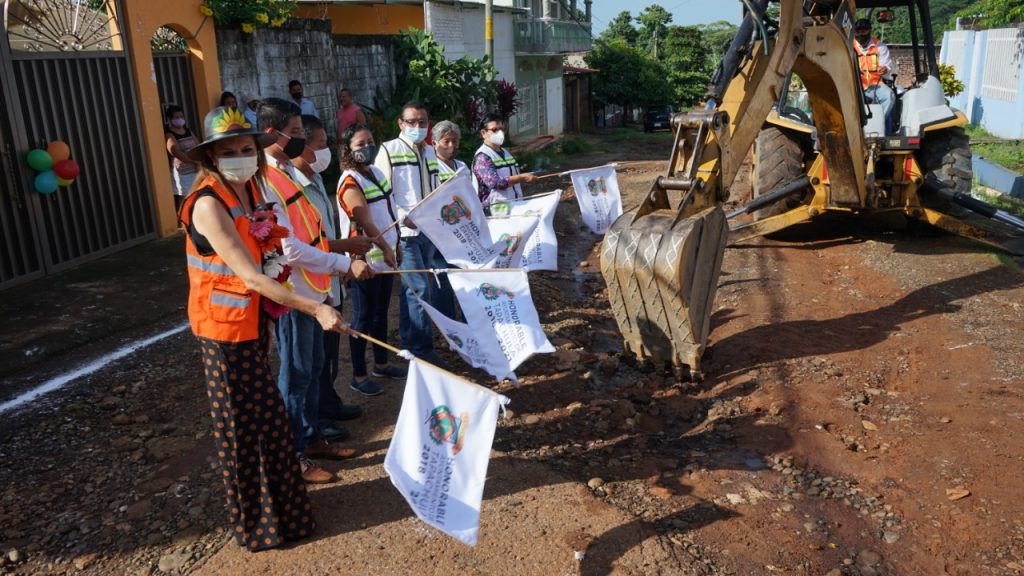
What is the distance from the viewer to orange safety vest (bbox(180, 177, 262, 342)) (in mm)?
3395

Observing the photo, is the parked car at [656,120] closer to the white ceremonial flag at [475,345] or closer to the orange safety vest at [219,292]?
the white ceremonial flag at [475,345]

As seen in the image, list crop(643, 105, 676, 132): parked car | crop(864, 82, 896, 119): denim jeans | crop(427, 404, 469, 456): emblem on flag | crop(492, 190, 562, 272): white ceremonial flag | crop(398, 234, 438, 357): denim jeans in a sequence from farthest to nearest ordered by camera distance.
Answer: crop(643, 105, 676, 132): parked car, crop(864, 82, 896, 119): denim jeans, crop(492, 190, 562, 272): white ceremonial flag, crop(398, 234, 438, 357): denim jeans, crop(427, 404, 469, 456): emblem on flag

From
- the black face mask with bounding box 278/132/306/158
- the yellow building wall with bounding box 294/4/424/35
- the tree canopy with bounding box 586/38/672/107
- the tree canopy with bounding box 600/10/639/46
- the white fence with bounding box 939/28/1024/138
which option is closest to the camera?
the black face mask with bounding box 278/132/306/158

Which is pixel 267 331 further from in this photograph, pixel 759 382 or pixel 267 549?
pixel 759 382

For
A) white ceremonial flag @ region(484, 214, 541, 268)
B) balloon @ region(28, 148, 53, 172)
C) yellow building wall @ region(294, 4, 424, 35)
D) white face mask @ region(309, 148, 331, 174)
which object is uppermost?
yellow building wall @ region(294, 4, 424, 35)

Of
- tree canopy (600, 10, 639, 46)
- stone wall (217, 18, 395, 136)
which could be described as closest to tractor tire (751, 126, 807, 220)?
stone wall (217, 18, 395, 136)

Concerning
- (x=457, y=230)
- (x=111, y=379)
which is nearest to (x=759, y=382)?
(x=457, y=230)

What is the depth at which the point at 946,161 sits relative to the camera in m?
8.95

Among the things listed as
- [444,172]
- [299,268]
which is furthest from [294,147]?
[444,172]

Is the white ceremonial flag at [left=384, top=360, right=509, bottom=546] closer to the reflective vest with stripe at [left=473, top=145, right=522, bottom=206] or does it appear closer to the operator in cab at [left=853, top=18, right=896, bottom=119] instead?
the reflective vest with stripe at [left=473, top=145, right=522, bottom=206]

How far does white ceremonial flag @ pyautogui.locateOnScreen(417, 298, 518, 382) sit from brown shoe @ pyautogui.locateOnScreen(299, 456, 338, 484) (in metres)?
1.02

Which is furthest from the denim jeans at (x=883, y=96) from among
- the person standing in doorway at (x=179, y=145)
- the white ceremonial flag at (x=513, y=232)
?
the person standing in doorway at (x=179, y=145)

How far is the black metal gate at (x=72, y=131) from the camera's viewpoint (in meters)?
7.43

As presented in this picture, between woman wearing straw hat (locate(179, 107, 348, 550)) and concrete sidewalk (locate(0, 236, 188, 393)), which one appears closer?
woman wearing straw hat (locate(179, 107, 348, 550))
